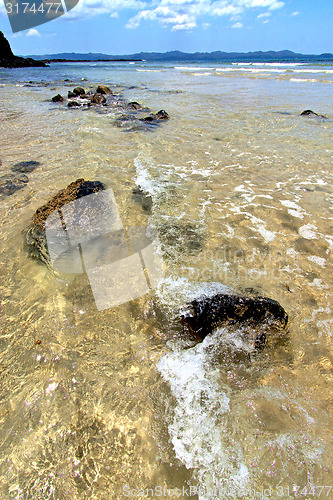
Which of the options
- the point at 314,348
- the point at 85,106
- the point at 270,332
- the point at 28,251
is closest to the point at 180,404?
the point at 270,332

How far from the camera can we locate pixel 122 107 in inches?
476

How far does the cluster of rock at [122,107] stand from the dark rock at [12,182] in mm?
4938

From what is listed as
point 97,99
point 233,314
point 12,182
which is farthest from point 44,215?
point 97,99

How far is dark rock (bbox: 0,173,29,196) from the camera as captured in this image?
451 cm

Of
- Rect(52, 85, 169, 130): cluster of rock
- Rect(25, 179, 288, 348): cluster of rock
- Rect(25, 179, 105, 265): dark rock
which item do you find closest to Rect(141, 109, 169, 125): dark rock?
Rect(52, 85, 169, 130): cluster of rock

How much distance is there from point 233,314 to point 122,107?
12756 mm

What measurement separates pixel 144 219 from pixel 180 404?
104 inches

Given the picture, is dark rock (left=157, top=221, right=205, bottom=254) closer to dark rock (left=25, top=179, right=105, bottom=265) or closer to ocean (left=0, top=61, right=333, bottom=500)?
ocean (left=0, top=61, right=333, bottom=500)

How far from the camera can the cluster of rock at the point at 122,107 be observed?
9.38 meters

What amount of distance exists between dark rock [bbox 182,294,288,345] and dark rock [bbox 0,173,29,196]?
4114 millimetres

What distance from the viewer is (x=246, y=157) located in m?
6.33

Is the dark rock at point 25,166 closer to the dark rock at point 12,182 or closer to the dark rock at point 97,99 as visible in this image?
the dark rock at point 12,182

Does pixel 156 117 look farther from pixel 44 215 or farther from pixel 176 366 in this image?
pixel 176 366

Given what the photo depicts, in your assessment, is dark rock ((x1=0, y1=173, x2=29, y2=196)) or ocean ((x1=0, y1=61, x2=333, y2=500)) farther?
dark rock ((x1=0, y1=173, x2=29, y2=196))
